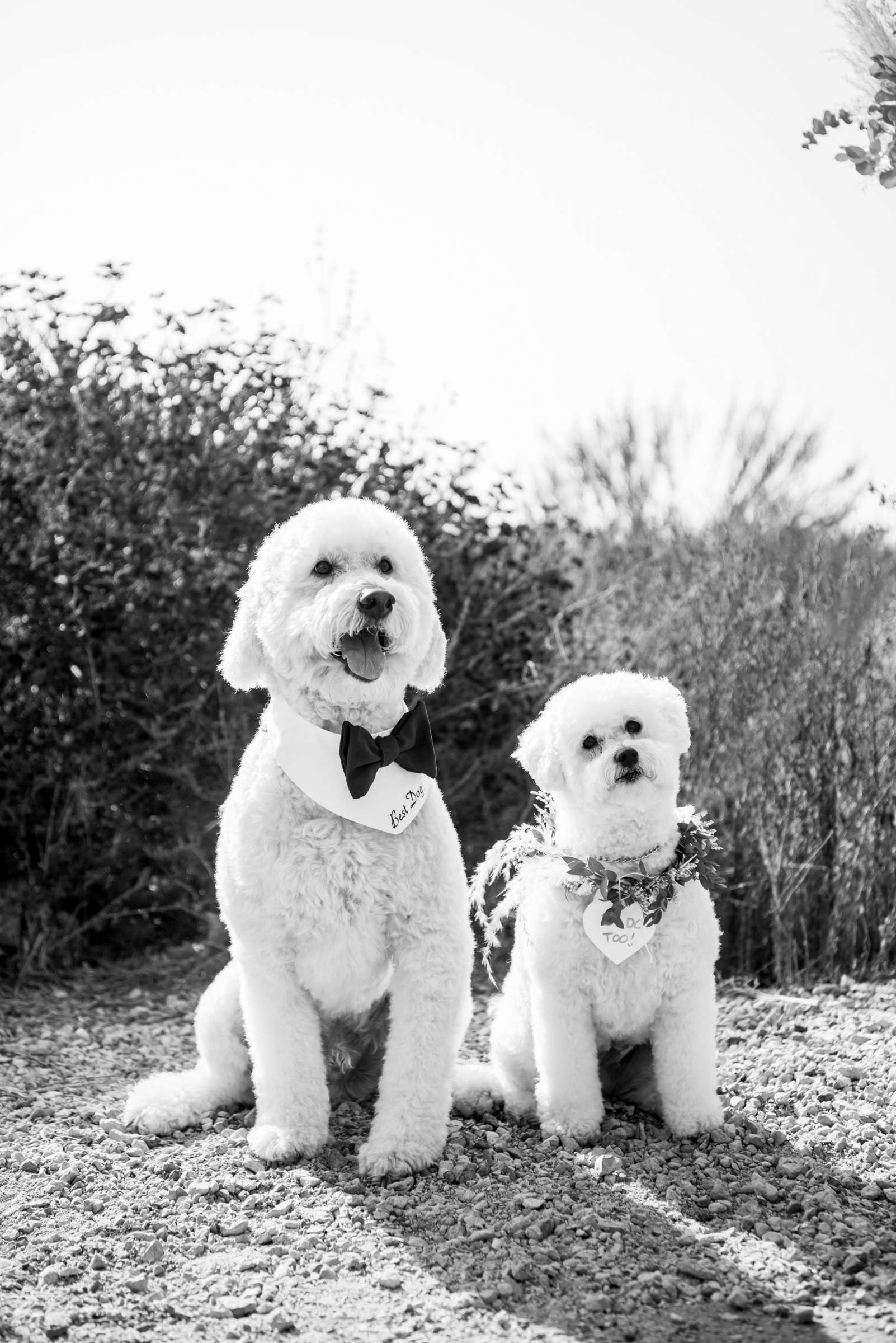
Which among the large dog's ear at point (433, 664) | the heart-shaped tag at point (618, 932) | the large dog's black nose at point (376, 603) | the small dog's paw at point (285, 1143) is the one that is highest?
the large dog's black nose at point (376, 603)

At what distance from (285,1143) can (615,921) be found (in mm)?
1117

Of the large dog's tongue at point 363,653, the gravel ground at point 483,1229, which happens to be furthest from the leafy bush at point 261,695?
the large dog's tongue at point 363,653

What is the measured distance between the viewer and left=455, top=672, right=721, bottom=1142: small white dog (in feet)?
11.8

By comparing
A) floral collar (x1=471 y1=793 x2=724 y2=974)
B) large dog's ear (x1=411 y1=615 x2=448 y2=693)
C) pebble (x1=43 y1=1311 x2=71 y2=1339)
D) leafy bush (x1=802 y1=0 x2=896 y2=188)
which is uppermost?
leafy bush (x1=802 y1=0 x2=896 y2=188)

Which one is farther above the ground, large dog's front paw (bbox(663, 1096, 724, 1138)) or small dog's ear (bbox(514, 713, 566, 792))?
small dog's ear (bbox(514, 713, 566, 792))

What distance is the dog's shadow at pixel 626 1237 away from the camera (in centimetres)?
282

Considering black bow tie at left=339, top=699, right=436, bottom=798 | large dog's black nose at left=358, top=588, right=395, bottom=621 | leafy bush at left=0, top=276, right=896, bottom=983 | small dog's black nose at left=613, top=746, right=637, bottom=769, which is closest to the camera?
large dog's black nose at left=358, top=588, right=395, bottom=621

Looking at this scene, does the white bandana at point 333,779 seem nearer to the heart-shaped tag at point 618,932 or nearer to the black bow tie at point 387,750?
the black bow tie at point 387,750

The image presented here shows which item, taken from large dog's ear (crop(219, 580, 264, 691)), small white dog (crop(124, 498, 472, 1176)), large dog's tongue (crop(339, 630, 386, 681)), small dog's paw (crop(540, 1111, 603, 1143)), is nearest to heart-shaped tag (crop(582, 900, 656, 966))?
small white dog (crop(124, 498, 472, 1176))

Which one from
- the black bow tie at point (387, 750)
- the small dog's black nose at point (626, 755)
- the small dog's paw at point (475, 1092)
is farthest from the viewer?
the small dog's paw at point (475, 1092)

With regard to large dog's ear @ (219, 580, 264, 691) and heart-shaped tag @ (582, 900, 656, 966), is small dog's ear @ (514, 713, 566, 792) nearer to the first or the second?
heart-shaped tag @ (582, 900, 656, 966)

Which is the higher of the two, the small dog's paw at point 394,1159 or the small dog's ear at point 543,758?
the small dog's ear at point 543,758

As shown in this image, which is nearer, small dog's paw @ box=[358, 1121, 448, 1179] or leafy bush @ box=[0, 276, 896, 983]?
small dog's paw @ box=[358, 1121, 448, 1179]

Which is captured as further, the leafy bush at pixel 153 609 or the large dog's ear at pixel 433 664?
the leafy bush at pixel 153 609
